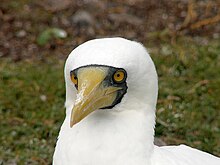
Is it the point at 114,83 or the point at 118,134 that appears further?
the point at 118,134

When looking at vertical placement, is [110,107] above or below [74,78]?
below

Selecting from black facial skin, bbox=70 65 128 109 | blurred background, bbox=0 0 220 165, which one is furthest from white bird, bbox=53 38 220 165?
blurred background, bbox=0 0 220 165

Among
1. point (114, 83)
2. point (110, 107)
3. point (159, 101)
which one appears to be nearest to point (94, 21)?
point (159, 101)

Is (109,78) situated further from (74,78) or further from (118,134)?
(118,134)

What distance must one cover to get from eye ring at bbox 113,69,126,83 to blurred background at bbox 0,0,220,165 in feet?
7.06

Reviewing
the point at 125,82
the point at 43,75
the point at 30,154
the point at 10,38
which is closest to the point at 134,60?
the point at 125,82

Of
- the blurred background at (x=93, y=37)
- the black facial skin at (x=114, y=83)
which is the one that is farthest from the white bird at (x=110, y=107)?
the blurred background at (x=93, y=37)

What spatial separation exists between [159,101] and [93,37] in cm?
151

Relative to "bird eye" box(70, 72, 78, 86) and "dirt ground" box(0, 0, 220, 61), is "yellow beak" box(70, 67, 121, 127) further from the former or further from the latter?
"dirt ground" box(0, 0, 220, 61)

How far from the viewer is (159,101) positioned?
616 cm

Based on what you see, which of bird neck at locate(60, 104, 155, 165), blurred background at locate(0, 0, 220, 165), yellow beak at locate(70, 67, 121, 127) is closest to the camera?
yellow beak at locate(70, 67, 121, 127)

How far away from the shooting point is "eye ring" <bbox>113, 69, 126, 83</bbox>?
3.33 metres

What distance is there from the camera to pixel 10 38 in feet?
24.1

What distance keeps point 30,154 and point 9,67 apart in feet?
5.00
